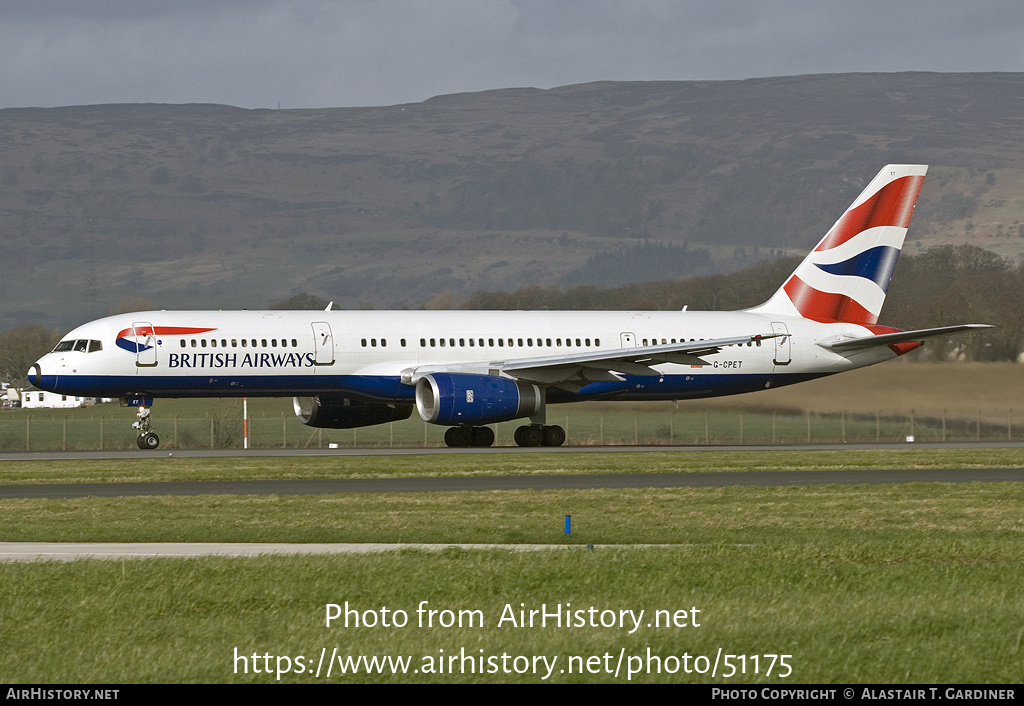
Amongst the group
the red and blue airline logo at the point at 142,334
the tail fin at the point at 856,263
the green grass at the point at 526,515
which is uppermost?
the tail fin at the point at 856,263

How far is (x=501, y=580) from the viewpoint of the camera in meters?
13.4

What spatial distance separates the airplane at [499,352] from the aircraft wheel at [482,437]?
0.22 ft

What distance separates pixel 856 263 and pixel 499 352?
12115mm

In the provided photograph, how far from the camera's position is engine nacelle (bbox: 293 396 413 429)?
144 ft

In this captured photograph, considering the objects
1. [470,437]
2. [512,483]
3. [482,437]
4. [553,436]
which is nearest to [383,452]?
[470,437]

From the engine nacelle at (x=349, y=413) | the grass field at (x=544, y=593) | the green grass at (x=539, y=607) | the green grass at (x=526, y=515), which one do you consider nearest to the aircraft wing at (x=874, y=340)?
the engine nacelle at (x=349, y=413)

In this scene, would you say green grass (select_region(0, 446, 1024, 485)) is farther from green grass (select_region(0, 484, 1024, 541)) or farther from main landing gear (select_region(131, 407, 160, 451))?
green grass (select_region(0, 484, 1024, 541))

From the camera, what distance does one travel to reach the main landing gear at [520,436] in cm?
4244

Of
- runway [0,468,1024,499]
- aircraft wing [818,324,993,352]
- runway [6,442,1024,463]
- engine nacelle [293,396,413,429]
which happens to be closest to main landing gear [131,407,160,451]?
runway [6,442,1024,463]

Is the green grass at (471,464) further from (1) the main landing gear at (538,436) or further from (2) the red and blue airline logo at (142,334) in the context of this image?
(1) the main landing gear at (538,436)

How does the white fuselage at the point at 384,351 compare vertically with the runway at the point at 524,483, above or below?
above

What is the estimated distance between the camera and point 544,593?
12812mm

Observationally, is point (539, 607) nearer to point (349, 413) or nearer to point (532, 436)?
point (532, 436)
